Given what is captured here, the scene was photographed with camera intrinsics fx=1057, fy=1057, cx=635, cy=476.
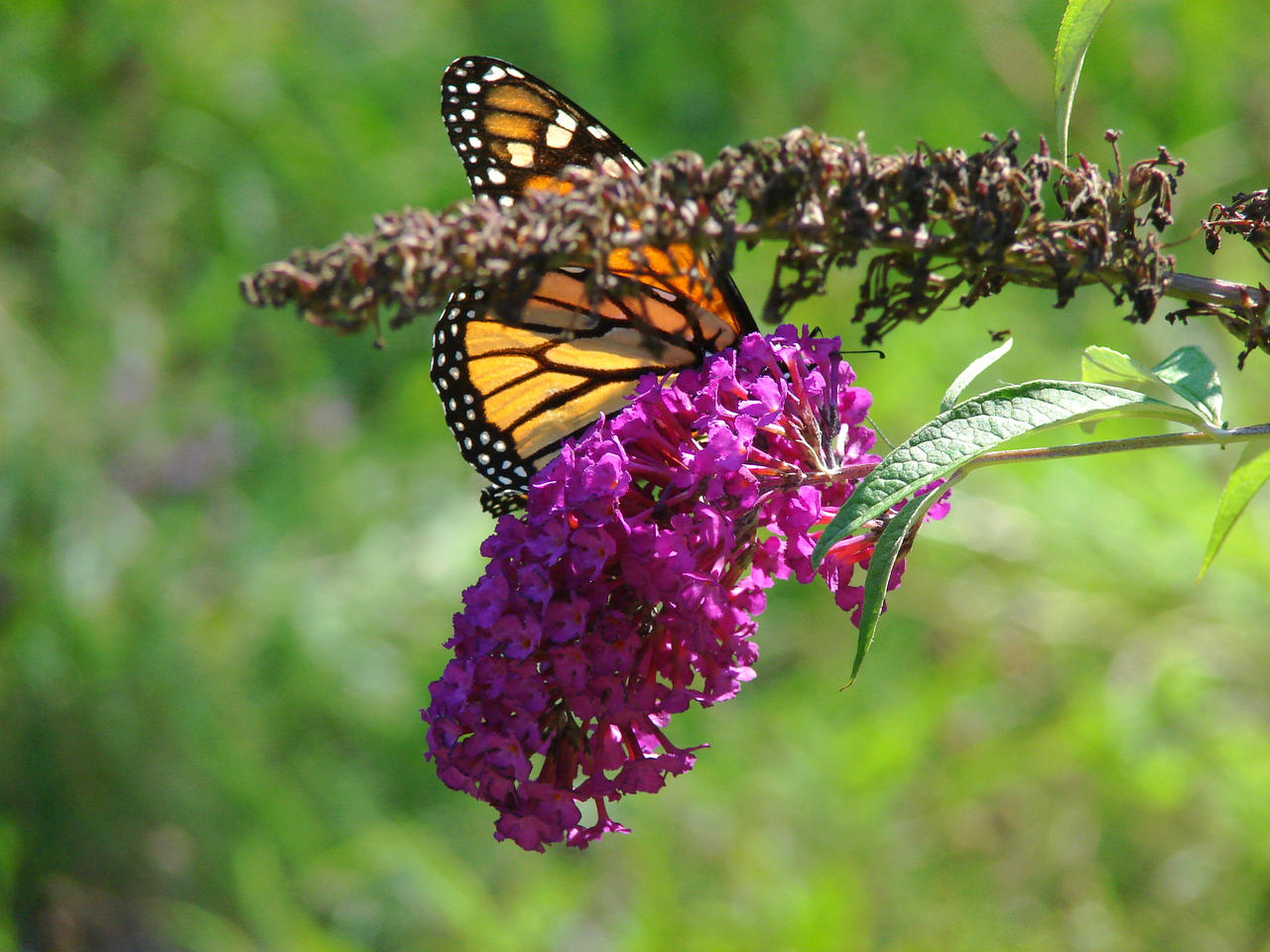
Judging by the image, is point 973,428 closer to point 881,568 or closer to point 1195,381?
point 881,568

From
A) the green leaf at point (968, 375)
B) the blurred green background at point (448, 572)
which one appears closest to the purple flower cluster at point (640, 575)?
the green leaf at point (968, 375)

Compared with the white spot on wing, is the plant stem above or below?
below

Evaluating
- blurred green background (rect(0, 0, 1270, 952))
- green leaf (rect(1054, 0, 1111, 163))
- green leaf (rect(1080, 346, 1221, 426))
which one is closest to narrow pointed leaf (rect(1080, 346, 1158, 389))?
green leaf (rect(1080, 346, 1221, 426))

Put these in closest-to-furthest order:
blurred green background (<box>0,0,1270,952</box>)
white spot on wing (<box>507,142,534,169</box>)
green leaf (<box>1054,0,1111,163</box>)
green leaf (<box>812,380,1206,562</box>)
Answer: green leaf (<box>812,380,1206,562</box>)
green leaf (<box>1054,0,1111,163</box>)
white spot on wing (<box>507,142,534,169</box>)
blurred green background (<box>0,0,1270,952</box>)

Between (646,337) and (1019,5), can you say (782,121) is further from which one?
(646,337)

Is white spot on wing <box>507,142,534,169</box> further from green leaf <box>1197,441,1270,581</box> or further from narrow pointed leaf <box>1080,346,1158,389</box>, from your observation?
green leaf <box>1197,441,1270,581</box>

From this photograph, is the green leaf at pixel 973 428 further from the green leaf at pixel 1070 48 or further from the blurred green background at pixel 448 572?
the blurred green background at pixel 448 572

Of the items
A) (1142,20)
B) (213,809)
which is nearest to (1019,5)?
(1142,20)
